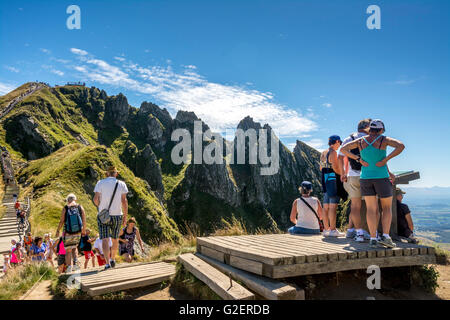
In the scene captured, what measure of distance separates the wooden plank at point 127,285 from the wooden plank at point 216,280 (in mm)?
646

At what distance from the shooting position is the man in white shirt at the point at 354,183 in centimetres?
662

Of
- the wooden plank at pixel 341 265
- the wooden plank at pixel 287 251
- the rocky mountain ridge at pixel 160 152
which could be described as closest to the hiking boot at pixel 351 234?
the wooden plank at pixel 341 265

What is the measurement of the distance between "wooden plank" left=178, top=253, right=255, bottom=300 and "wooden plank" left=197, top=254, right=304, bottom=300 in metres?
0.24

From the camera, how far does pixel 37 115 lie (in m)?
104

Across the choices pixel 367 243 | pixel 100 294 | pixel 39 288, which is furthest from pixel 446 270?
pixel 39 288

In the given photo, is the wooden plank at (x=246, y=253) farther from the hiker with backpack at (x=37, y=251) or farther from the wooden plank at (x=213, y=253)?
the hiker with backpack at (x=37, y=251)

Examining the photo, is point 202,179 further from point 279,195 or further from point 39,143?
point 39,143

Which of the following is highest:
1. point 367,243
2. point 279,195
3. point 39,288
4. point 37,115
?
point 37,115

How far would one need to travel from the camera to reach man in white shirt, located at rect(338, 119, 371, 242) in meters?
6.62

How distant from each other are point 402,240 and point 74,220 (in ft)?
29.8

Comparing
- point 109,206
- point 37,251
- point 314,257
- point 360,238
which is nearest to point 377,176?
point 360,238

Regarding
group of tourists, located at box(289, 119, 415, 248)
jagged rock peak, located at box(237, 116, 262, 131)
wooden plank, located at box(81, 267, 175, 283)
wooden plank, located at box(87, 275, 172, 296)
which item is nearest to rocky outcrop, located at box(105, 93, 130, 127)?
jagged rock peak, located at box(237, 116, 262, 131)

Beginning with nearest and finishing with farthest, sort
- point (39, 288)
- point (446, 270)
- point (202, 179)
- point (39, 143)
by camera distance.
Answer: point (39, 288)
point (446, 270)
point (39, 143)
point (202, 179)
